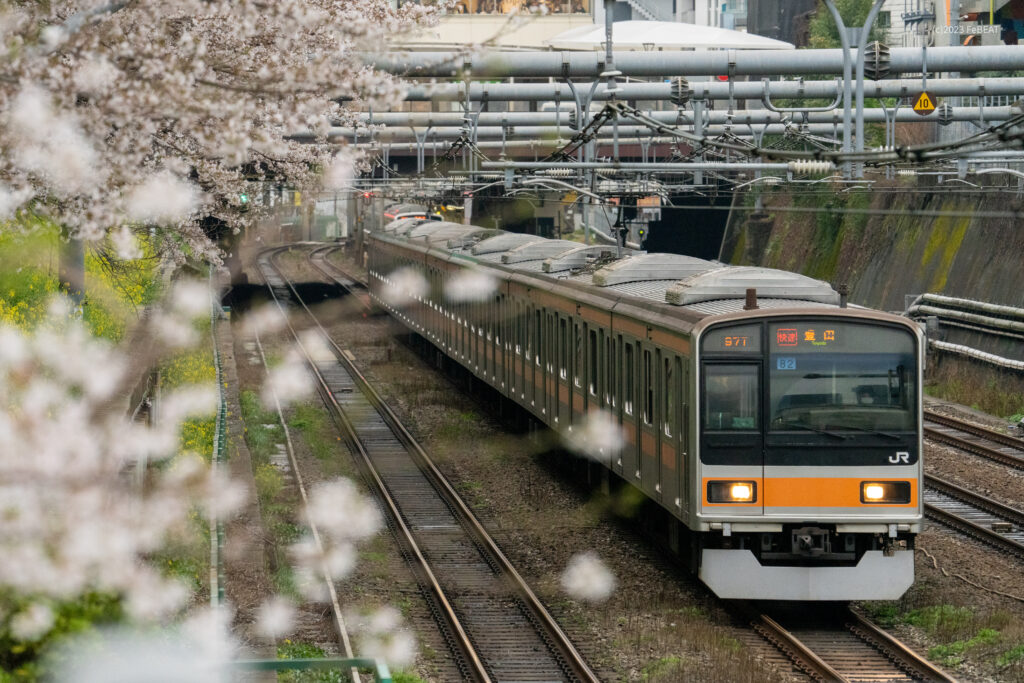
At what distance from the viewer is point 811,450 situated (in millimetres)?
10453

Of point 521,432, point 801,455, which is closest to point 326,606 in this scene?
point 801,455

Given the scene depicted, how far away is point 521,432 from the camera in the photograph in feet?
65.6

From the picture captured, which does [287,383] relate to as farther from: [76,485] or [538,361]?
[76,485]

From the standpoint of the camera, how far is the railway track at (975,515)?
13.4 meters

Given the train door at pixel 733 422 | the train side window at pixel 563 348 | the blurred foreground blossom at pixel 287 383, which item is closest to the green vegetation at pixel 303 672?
the train door at pixel 733 422

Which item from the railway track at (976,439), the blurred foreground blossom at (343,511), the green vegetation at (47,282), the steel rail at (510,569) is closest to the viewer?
the steel rail at (510,569)

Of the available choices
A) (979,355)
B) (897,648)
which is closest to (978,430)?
(979,355)

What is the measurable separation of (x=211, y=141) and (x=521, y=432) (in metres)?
12.9

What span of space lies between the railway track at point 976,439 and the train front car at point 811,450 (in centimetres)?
726

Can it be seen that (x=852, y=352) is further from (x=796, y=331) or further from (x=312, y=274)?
(x=312, y=274)

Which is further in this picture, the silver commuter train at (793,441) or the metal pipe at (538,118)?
the metal pipe at (538,118)

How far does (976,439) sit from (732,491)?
391 inches

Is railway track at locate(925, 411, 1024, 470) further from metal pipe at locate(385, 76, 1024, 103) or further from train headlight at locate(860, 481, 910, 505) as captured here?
metal pipe at locate(385, 76, 1024, 103)

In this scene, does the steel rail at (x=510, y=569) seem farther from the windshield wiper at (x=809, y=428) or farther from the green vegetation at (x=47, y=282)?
the green vegetation at (x=47, y=282)
